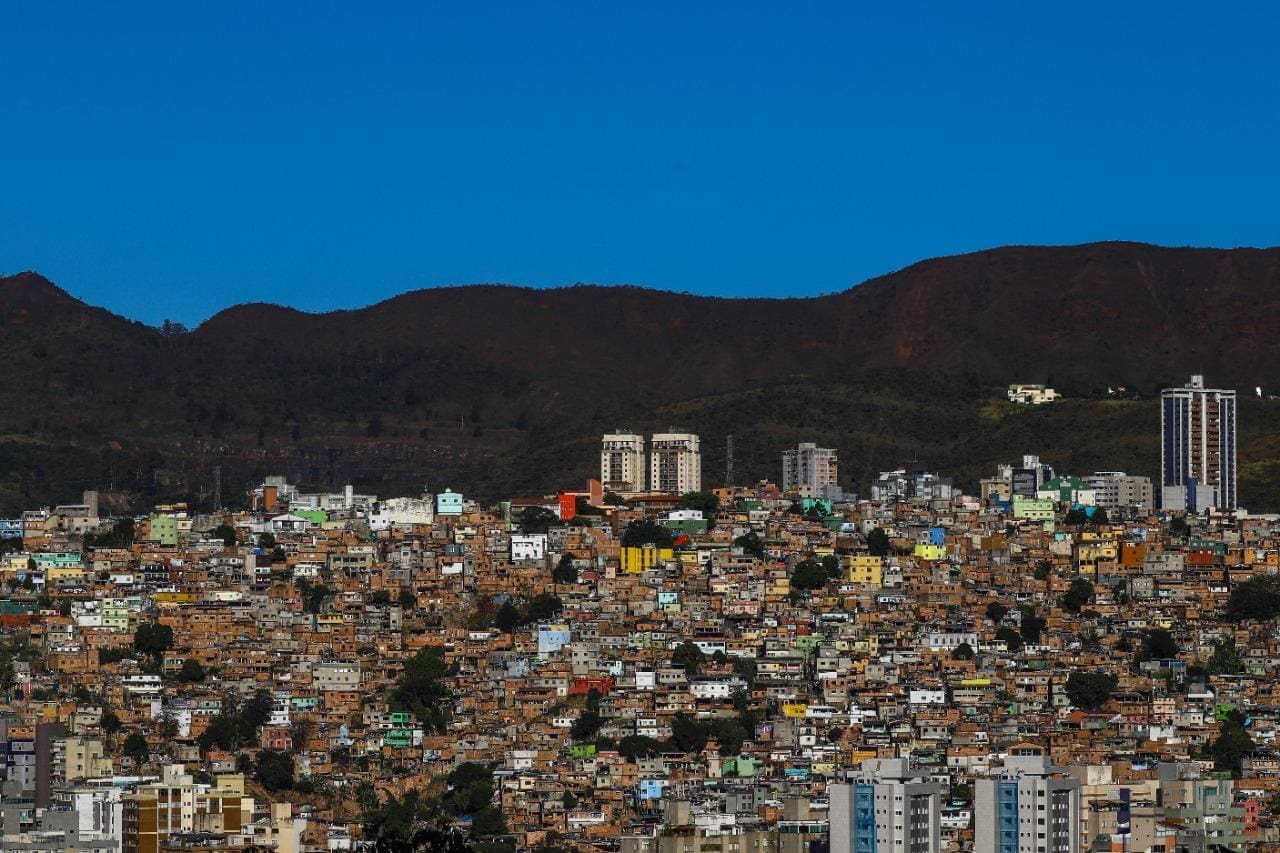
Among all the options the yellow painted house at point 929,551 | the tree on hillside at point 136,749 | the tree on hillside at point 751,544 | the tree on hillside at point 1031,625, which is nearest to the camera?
the tree on hillside at point 136,749

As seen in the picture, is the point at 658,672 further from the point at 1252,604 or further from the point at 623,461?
the point at 623,461

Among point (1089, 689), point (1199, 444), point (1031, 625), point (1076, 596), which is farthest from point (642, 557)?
point (1199, 444)

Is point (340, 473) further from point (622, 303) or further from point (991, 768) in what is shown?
point (991, 768)

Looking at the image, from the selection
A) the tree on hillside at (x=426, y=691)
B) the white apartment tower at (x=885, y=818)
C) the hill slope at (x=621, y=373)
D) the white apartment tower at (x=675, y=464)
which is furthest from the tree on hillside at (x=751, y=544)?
the white apartment tower at (x=885, y=818)

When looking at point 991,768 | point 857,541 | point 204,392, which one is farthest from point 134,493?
point 991,768

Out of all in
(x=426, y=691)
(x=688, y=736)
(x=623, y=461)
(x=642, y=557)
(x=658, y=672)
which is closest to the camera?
(x=688, y=736)

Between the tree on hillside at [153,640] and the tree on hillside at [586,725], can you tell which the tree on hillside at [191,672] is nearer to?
the tree on hillside at [153,640]
